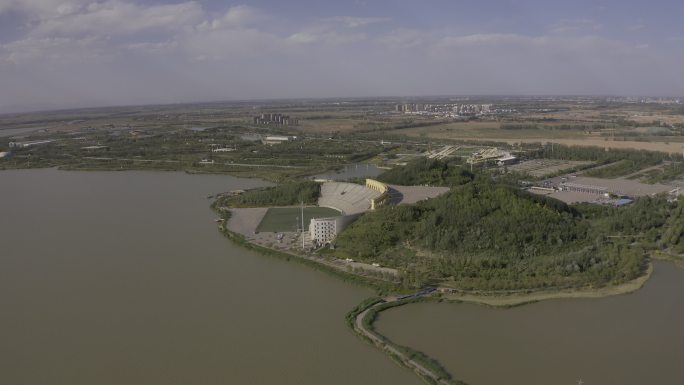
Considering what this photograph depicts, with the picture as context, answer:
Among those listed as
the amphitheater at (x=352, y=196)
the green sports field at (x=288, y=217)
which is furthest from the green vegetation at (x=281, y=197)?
the green sports field at (x=288, y=217)

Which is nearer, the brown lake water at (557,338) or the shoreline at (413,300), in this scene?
the brown lake water at (557,338)

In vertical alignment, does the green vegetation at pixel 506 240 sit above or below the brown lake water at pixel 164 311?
above

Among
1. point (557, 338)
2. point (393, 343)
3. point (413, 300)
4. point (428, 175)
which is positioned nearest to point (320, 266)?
point (413, 300)

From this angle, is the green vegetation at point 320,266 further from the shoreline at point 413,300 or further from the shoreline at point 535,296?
the shoreline at point 535,296

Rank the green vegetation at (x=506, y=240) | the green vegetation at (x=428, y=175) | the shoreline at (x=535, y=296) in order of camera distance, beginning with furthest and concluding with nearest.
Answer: the green vegetation at (x=428, y=175), the green vegetation at (x=506, y=240), the shoreline at (x=535, y=296)

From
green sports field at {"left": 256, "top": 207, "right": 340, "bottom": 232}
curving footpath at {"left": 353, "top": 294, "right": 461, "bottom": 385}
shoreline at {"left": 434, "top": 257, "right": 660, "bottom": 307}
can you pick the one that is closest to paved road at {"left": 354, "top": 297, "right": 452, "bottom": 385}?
curving footpath at {"left": 353, "top": 294, "right": 461, "bottom": 385}

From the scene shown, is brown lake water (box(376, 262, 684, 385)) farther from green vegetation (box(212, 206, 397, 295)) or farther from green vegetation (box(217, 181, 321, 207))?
green vegetation (box(217, 181, 321, 207))
